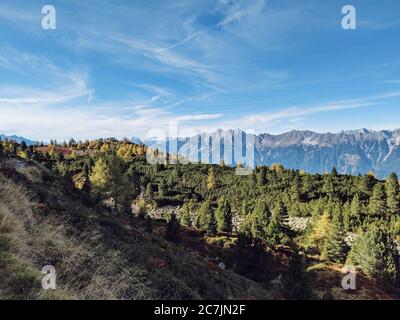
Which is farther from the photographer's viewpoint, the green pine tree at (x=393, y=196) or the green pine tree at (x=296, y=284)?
the green pine tree at (x=393, y=196)

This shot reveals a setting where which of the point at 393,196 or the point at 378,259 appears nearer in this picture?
the point at 378,259

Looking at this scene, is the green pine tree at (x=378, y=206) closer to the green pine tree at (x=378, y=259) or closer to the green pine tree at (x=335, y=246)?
the green pine tree at (x=335, y=246)
